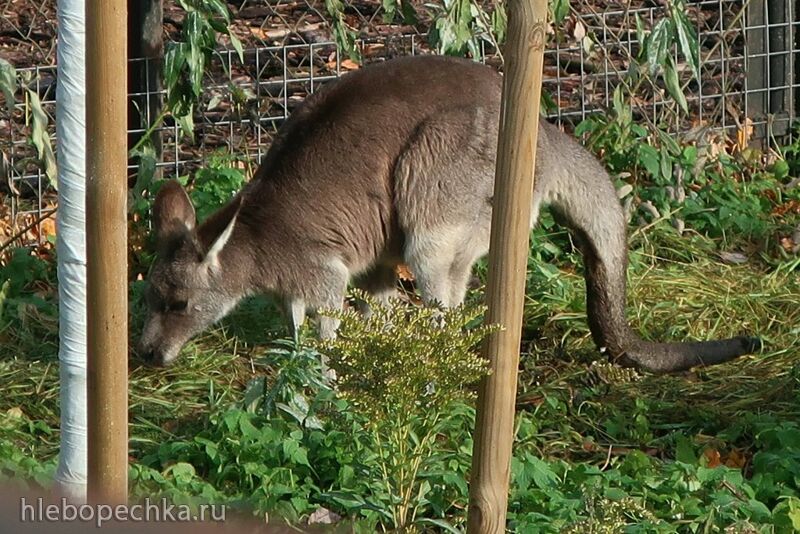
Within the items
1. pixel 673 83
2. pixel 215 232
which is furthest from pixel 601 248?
pixel 215 232

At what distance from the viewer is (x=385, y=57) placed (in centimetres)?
754

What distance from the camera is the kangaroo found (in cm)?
561

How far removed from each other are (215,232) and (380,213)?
68 cm

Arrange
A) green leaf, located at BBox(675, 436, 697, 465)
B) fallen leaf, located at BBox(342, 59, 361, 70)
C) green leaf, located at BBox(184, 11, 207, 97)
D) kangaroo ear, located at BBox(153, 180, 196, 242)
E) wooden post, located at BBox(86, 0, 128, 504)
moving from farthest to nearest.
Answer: fallen leaf, located at BBox(342, 59, 361, 70), green leaf, located at BBox(184, 11, 207, 97), kangaroo ear, located at BBox(153, 180, 196, 242), green leaf, located at BBox(675, 436, 697, 465), wooden post, located at BBox(86, 0, 128, 504)

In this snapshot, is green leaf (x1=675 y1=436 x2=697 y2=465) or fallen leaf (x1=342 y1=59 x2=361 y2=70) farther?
fallen leaf (x1=342 y1=59 x2=361 y2=70)

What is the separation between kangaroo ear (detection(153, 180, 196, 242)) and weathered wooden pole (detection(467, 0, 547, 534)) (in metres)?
2.66

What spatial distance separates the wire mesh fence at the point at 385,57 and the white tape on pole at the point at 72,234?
385 cm

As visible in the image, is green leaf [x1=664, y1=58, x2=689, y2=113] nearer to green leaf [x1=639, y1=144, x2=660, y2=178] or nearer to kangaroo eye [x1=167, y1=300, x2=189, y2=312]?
green leaf [x1=639, y1=144, x2=660, y2=178]

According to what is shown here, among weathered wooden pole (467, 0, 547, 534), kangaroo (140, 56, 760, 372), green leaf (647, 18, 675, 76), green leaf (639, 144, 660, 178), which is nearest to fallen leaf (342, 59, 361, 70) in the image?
green leaf (639, 144, 660, 178)

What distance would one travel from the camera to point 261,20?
793 centimetres

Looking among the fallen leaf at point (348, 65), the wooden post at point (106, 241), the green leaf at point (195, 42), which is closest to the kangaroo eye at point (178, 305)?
the green leaf at point (195, 42)

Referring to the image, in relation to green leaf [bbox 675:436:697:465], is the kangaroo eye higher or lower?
higher

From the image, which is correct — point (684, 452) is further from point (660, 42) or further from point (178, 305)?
point (178, 305)

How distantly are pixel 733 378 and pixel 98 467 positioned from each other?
10.5 ft
